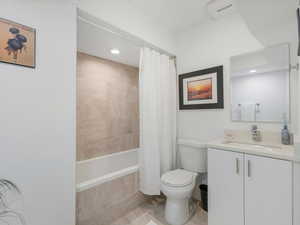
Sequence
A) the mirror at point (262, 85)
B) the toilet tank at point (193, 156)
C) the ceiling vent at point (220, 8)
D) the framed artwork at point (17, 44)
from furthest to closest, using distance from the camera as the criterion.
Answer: the toilet tank at point (193, 156)
the ceiling vent at point (220, 8)
the mirror at point (262, 85)
the framed artwork at point (17, 44)

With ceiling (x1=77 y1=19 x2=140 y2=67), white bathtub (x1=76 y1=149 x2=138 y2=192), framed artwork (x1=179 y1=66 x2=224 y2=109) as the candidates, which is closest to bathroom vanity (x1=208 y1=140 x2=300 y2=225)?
framed artwork (x1=179 y1=66 x2=224 y2=109)

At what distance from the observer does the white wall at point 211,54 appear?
182 cm

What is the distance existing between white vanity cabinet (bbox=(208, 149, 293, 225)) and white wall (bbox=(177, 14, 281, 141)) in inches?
21.2

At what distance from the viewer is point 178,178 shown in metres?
1.79

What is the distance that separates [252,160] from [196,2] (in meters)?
1.77

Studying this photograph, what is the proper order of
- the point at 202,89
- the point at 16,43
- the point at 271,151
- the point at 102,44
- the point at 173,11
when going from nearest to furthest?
the point at 16,43
the point at 271,151
the point at 173,11
the point at 102,44
the point at 202,89

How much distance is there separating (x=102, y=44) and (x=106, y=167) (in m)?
1.90

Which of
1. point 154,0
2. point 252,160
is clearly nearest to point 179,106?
point 252,160

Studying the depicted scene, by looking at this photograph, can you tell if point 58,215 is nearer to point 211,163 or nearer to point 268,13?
point 211,163

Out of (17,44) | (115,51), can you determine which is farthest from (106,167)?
(17,44)

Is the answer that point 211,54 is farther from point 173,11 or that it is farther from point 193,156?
point 193,156

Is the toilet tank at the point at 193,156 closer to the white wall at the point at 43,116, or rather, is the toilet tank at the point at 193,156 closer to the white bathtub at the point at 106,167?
the white bathtub at the point at 106,167

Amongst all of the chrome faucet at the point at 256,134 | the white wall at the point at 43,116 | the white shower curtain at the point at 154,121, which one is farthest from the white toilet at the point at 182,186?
the white wall at the point at 43,116

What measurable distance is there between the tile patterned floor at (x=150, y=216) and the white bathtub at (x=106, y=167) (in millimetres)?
508
